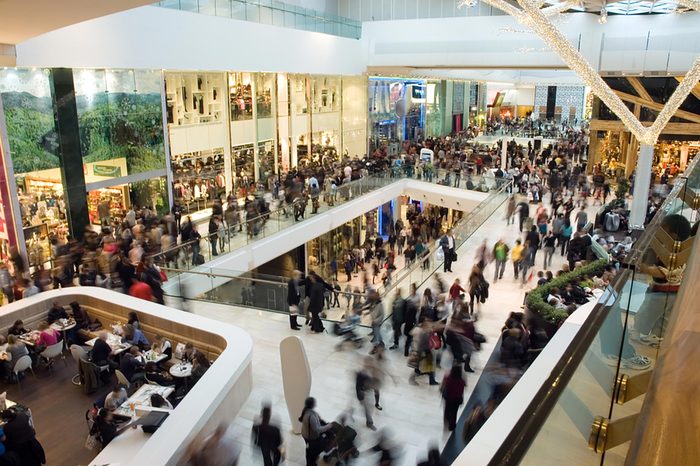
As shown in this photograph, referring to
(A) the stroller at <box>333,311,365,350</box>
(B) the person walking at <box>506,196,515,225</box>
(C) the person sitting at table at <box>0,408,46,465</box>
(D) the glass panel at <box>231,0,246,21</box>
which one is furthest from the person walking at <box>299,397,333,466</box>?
(D) the glass panel at <box>231,0,246,21</box>

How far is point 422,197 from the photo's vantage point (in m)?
24.7

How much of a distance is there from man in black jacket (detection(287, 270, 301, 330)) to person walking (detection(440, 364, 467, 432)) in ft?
13.5

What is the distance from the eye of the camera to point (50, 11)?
800cm

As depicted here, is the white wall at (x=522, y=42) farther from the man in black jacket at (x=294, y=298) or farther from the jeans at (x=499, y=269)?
the man in black jacket at (x=294, y=298)

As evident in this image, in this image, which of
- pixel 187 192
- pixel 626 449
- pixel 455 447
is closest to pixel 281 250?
pixel 187 192

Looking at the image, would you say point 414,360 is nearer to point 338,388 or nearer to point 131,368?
point 338,388

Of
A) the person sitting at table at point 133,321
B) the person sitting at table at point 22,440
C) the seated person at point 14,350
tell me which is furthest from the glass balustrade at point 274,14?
the person sitting at table at point 22,440

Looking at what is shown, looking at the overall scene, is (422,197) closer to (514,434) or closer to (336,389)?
(336,389)

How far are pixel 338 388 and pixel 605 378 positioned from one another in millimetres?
6485

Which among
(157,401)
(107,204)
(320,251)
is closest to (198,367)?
(157,401)

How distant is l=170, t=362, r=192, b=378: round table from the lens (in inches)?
321

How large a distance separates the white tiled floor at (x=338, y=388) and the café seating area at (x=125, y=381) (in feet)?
1.80

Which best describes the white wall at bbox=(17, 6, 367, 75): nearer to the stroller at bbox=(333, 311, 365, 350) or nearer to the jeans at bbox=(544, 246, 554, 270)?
the stroller at bbox=(333, 311, 365, 350)

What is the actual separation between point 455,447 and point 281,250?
10994 mm
